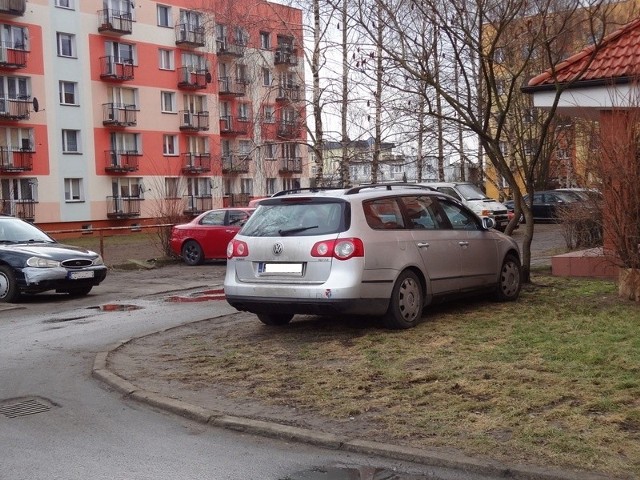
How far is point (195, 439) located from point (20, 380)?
2.98 m

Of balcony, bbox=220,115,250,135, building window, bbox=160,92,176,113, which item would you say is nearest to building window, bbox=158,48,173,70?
building window, bbox=160,92,176,113

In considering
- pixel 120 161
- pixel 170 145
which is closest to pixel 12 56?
pixel 120 161

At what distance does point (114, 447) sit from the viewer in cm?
575

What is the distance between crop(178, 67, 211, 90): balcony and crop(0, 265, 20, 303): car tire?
3983 cm

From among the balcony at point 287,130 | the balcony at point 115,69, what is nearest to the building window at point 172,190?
the balcony at point 287,130

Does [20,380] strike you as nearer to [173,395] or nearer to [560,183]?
[173,395]

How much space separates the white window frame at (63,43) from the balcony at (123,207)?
866 centimetres

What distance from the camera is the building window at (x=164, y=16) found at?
52750 millimetres

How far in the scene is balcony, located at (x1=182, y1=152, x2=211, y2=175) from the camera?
53875mm

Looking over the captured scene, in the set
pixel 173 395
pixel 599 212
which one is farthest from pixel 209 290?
pixel 173 395

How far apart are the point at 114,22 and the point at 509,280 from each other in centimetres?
4244

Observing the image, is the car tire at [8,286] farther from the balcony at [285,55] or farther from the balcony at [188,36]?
the balcony at [188,36]

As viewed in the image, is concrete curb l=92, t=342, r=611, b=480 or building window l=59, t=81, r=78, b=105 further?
building window l=59, t=81, r=78, b=105

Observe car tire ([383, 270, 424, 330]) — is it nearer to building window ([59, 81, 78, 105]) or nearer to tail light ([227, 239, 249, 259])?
tail light ([227, 239, 249, 259])
